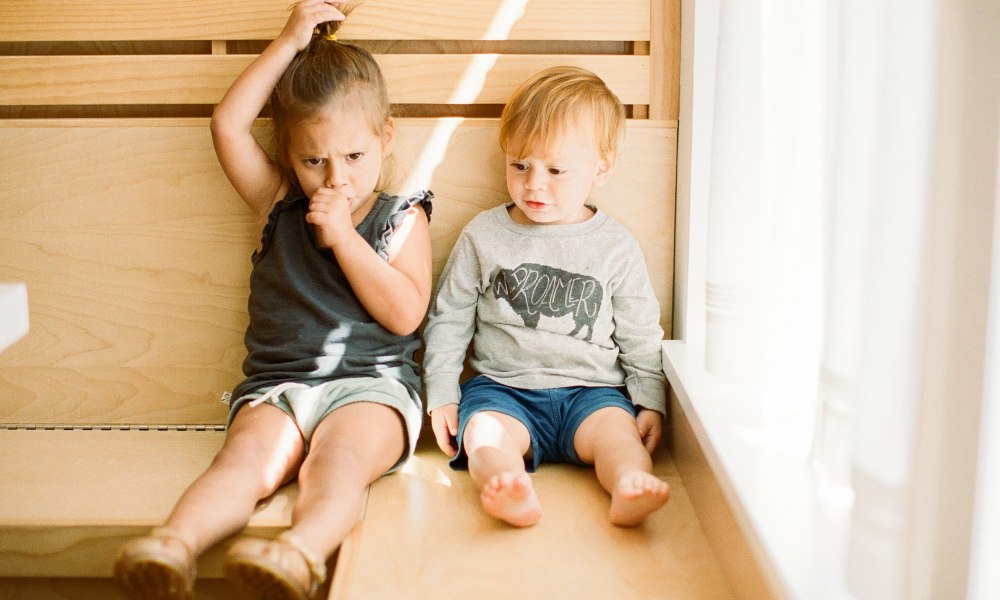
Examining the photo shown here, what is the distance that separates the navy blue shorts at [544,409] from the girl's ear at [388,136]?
1.27ft

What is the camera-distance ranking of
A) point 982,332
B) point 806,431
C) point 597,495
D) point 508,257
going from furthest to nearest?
point 508,257 → point 597,495 → point 806,431 → point 982,332

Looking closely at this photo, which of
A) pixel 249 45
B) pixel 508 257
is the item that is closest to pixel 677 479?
pixel 508 257

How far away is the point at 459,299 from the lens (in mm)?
1283

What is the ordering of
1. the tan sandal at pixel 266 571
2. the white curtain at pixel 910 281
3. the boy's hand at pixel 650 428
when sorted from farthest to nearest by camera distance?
the boy's hand at pixel 650 428, the tan sandal at pixel 266 571, the white curtain at pixel 910 281

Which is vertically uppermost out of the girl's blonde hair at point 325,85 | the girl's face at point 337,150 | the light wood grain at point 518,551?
the girl's blonde hair at point 325,85

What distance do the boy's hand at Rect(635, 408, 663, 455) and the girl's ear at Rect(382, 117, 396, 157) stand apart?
21.9 inches

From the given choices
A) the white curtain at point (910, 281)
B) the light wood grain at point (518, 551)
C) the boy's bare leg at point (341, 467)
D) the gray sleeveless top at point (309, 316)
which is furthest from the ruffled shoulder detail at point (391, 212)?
the white curtain at point (910, 281)

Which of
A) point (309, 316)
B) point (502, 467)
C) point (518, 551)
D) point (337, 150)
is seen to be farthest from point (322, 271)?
point (518, 551)

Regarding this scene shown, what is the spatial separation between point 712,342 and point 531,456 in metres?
0.35

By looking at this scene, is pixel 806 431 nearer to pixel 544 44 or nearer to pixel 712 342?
pixel 712 342

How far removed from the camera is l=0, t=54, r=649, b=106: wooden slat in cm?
130

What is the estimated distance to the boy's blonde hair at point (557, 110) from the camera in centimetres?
117

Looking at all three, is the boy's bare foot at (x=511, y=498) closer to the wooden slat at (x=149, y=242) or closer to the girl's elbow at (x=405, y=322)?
the girl's elbow at (x=405, y=322)

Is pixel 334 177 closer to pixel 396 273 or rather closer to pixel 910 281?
pixel 396 273
